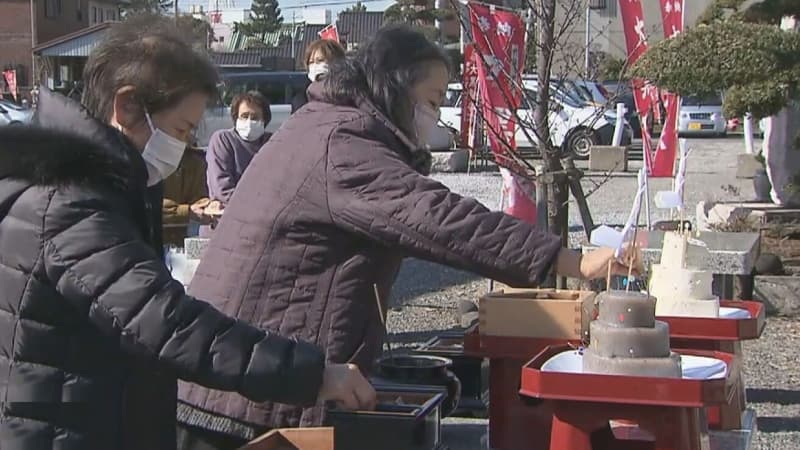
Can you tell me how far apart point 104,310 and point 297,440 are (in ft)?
1.43

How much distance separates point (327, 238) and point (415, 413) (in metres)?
0.45

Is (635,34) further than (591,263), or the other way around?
(635,34)

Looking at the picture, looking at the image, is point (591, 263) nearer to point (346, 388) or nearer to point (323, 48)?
point (346, 388)

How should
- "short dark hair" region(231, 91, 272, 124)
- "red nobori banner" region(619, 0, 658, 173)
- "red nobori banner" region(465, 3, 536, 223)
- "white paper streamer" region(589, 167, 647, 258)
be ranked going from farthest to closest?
"red nobori banner" region(619, 0, 658, 173)
"red nobori banner" region(465, 3, 536, 223)
"short dark hair" region(231, 91, 272, 124)
"white paper streamer" region(589, 167, 647, 258)

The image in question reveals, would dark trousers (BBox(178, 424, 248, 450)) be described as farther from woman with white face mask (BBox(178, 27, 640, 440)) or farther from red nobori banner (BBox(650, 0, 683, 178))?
red nobori banner (BBox(650, 0, 683, 178))

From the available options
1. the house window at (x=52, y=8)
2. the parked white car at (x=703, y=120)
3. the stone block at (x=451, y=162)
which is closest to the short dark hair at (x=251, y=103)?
the stone block at (x=451, y=162)

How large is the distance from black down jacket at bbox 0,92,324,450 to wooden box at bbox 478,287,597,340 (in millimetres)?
831

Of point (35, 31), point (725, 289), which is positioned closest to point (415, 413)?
point (725, 289)

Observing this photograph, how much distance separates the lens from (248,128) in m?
6.19

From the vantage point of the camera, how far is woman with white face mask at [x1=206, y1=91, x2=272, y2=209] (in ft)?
20.0

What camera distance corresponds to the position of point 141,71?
7.30 ft

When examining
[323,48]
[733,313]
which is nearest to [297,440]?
[733,313]

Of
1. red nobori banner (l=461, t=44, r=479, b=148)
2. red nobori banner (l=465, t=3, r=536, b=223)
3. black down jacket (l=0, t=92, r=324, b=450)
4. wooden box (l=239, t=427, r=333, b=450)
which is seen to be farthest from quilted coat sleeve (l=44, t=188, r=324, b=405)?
red nobori banner (l=461, t=44, r=479, b=148)

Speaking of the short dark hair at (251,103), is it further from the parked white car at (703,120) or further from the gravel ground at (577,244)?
the parked white car at (703,120)
